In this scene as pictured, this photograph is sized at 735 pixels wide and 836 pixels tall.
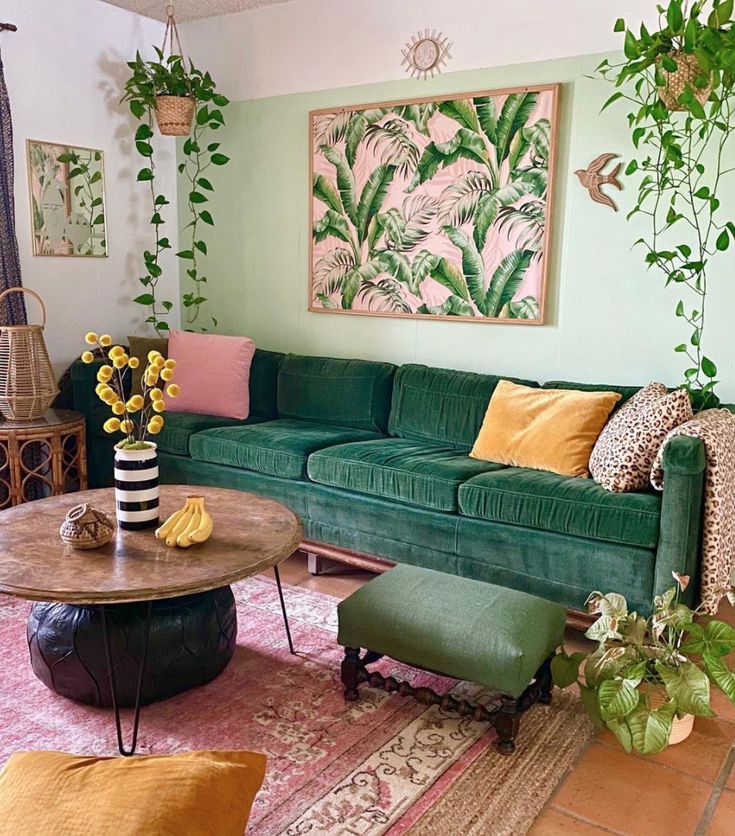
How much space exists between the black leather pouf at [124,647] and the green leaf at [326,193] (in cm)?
242

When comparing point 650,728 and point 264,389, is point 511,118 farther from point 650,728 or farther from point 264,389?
point 650,728

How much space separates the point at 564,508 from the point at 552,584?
0.93 ft

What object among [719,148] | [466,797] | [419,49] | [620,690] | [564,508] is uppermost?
[419,49]

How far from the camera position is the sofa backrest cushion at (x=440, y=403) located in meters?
3.66

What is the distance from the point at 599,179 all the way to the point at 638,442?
127cm

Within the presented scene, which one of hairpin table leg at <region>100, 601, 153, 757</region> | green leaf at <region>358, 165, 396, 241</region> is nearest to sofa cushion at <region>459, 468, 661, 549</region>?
hairpin table leg at <region>100, 601, 153, 757</region>

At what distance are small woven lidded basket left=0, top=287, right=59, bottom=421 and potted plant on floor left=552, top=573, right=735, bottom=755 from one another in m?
2.61

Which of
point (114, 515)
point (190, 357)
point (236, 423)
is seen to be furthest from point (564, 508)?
point (190, 357)

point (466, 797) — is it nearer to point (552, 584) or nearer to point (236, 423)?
point (552, 584)

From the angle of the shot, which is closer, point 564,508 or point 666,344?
point 564,508

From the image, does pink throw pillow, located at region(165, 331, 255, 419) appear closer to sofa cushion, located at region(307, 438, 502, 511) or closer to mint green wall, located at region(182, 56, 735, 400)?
mint green wall, located at region(182, 56, 735, 400)

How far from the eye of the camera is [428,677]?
2670mm

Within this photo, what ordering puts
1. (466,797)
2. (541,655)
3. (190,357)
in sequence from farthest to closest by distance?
(190,357)
(541,655)
(466,797)

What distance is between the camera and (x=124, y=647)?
2.34 meters
